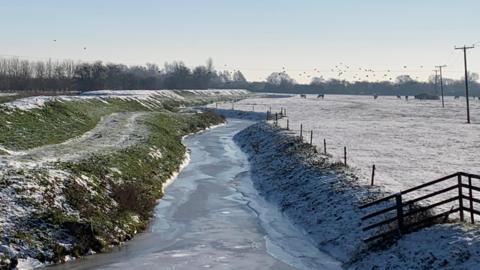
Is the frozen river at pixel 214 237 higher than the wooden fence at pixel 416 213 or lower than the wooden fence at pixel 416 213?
lower

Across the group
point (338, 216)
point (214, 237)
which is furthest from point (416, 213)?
point (214, 237)

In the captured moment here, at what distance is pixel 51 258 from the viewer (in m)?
20.9

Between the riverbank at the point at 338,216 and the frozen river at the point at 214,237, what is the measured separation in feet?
2.45

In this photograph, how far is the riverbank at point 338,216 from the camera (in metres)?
17.7

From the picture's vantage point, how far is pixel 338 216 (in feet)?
82.4

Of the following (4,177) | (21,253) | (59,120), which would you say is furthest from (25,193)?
(59,120)

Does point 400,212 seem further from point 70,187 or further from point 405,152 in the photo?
point 405,152

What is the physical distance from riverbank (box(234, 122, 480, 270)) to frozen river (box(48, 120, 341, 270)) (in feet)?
2.45

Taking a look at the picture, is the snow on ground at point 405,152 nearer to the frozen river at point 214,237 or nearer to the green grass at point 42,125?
the frozen river at point 214,237

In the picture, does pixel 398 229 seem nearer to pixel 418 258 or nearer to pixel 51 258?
pixel 418 258

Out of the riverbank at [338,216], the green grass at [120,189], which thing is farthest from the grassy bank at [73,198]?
the riverbank at [338,216]

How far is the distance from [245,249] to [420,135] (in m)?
44.4

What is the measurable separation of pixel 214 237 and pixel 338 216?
5.58 metres

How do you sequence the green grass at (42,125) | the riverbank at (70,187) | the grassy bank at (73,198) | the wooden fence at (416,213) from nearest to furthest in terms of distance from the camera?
the wooden fence at (416,213), the grassy bank at (73,198), the riverbank at (70,187), the green grass at (42,125)
